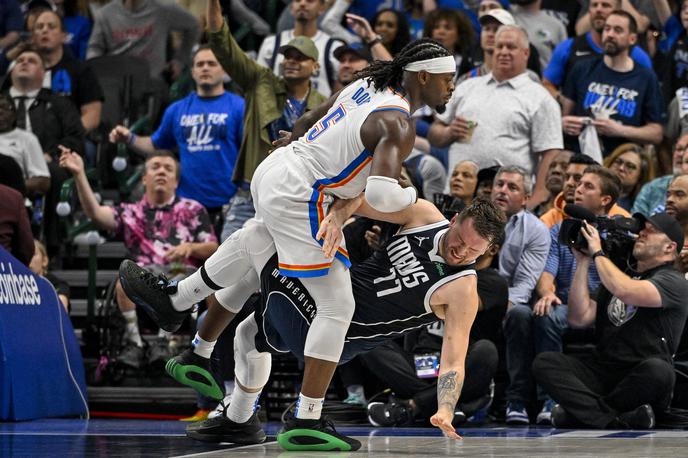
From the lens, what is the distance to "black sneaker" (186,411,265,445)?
657 cm

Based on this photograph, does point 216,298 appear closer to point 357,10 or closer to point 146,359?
point 146,359

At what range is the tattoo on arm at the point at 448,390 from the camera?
5816mm

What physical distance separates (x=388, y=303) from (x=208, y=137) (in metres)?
4.01

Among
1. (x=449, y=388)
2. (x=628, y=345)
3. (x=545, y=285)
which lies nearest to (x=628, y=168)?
(x=545, y=285)

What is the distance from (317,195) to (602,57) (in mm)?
4989

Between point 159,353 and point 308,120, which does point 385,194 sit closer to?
point 308,120

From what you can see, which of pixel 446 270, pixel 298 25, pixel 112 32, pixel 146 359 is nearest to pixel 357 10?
pixel 298 25

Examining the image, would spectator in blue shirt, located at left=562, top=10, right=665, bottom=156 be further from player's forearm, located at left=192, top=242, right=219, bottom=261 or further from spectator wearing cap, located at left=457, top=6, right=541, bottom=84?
player's forearm, located at left=192, top=242, right=219, bottom=261

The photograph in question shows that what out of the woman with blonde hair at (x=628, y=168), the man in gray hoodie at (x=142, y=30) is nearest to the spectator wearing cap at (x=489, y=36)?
the woman with blonde hair at (x=628, y=168)

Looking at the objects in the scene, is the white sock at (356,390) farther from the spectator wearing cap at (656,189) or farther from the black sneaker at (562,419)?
the spectator wearing cap at (656,189)

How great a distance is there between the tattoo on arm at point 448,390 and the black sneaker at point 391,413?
2.15 meters

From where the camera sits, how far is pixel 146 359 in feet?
30.6

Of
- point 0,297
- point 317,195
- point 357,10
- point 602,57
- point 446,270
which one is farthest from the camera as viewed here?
point 357,10

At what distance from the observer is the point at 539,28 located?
37.6 ft
